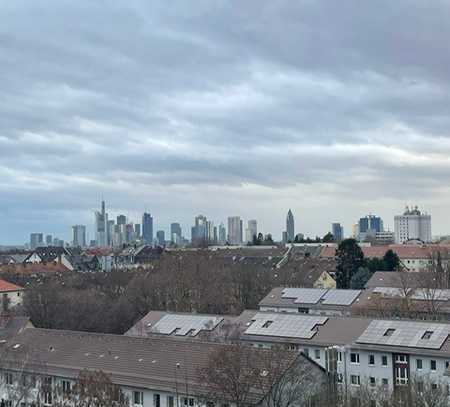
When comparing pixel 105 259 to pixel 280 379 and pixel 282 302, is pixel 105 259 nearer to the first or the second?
pixel 282 302

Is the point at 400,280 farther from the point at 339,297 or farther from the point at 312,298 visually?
the point at 312,298

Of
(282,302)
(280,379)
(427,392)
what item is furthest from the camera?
(282,302)

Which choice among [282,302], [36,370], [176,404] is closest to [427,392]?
[176,404]

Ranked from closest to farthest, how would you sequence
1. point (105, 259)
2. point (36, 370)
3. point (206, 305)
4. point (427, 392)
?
point (427, 392)
point (36, 370)
point (206, 305)
point (105, 259)

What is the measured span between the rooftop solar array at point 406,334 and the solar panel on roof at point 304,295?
17216 millimetres

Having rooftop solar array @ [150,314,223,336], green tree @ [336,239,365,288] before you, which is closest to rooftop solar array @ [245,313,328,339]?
rooftop solar array @ [150,314,223,336]

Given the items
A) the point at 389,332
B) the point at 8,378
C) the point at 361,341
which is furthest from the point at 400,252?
the point at 8,378

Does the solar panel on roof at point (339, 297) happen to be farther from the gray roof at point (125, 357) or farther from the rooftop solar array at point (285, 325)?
the gray roof at point (125, 357)

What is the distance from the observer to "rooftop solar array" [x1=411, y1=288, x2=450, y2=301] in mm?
50094

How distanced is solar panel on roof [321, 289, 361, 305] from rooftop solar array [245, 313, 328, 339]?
11967 millimetres

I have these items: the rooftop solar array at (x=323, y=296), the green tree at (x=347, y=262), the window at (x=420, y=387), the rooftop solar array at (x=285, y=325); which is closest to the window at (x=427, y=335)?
the rooftop solar array at (x=285, y=325)

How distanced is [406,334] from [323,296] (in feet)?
63.0

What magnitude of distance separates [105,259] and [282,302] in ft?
242

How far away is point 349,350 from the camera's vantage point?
35.5 metres
